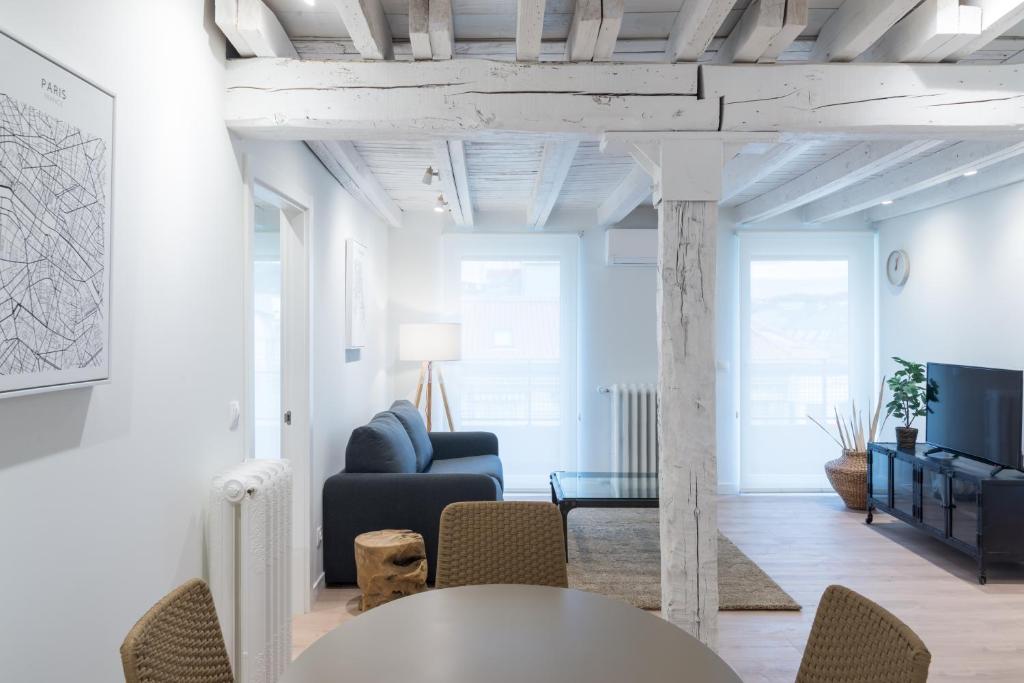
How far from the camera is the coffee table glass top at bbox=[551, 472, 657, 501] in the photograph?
13.6ft

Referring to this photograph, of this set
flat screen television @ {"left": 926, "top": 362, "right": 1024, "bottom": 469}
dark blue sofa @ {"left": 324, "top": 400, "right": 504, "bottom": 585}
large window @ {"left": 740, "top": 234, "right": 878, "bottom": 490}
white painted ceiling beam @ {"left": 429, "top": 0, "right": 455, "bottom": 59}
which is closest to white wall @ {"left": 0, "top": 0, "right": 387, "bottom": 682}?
white painted ceiling beam @ {"left": 429, "top": 0, "right": 455, "bottom": 59}

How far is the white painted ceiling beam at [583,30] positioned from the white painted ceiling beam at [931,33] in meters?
1.10

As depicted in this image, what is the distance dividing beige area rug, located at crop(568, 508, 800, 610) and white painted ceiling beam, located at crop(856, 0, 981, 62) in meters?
2.65

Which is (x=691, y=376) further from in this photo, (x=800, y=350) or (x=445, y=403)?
(x=800, y=350)

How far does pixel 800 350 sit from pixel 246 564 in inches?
207

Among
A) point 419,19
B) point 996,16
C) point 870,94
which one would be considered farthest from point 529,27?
point 996,16

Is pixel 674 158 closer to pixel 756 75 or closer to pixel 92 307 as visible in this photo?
pixel 756 75

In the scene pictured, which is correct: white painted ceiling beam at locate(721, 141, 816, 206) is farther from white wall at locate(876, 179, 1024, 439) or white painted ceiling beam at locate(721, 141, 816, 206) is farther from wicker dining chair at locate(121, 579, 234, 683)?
wicker dining chair at locate(121, 579, 234, 683)

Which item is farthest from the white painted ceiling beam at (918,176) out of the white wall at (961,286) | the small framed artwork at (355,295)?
the small framed artwork at (355,295)

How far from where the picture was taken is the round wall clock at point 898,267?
5.57 m

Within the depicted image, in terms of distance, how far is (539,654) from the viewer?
1.39 m

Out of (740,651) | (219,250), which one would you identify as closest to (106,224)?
(219,250)

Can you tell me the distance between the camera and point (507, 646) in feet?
4.70

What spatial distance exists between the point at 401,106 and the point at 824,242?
4876 millimetres
